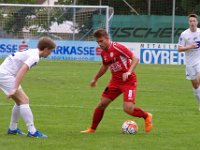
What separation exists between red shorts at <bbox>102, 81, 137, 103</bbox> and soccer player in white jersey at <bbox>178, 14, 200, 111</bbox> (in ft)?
13.0

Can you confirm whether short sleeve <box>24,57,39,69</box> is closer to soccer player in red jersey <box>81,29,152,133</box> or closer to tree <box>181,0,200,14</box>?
soccer player in red jersey <box>81,29,152,133</box>

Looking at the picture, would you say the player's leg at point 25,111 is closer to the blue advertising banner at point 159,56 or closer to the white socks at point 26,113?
the white socks at point 26,113

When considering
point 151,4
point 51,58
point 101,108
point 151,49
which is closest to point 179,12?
point 151,4

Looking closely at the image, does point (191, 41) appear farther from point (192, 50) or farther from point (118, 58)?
point (118, 58)

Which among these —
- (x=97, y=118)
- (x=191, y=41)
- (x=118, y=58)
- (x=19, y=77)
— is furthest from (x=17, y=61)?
(x=191, y=41)

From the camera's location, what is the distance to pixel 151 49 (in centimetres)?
3466

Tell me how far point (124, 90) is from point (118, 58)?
55cm

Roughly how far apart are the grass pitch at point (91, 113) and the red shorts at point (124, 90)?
0.62 metres

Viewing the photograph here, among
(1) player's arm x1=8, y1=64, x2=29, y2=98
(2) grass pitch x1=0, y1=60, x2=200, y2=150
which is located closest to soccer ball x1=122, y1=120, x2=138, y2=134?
(2) grass pitch x1=0, y1=60, x2=200, y2=150

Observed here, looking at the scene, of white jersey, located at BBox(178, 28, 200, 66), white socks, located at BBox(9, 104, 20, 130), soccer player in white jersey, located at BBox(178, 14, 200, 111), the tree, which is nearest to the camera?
white socks, located at BBox(9, 104, 20, 130)

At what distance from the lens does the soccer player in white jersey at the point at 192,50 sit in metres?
15.3

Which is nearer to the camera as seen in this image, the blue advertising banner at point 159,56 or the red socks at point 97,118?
the red socks at point 97,118

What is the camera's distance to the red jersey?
11328 mm

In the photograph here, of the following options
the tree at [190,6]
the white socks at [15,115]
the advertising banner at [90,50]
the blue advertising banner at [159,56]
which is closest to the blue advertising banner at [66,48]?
the advertising banner at [90,50]
